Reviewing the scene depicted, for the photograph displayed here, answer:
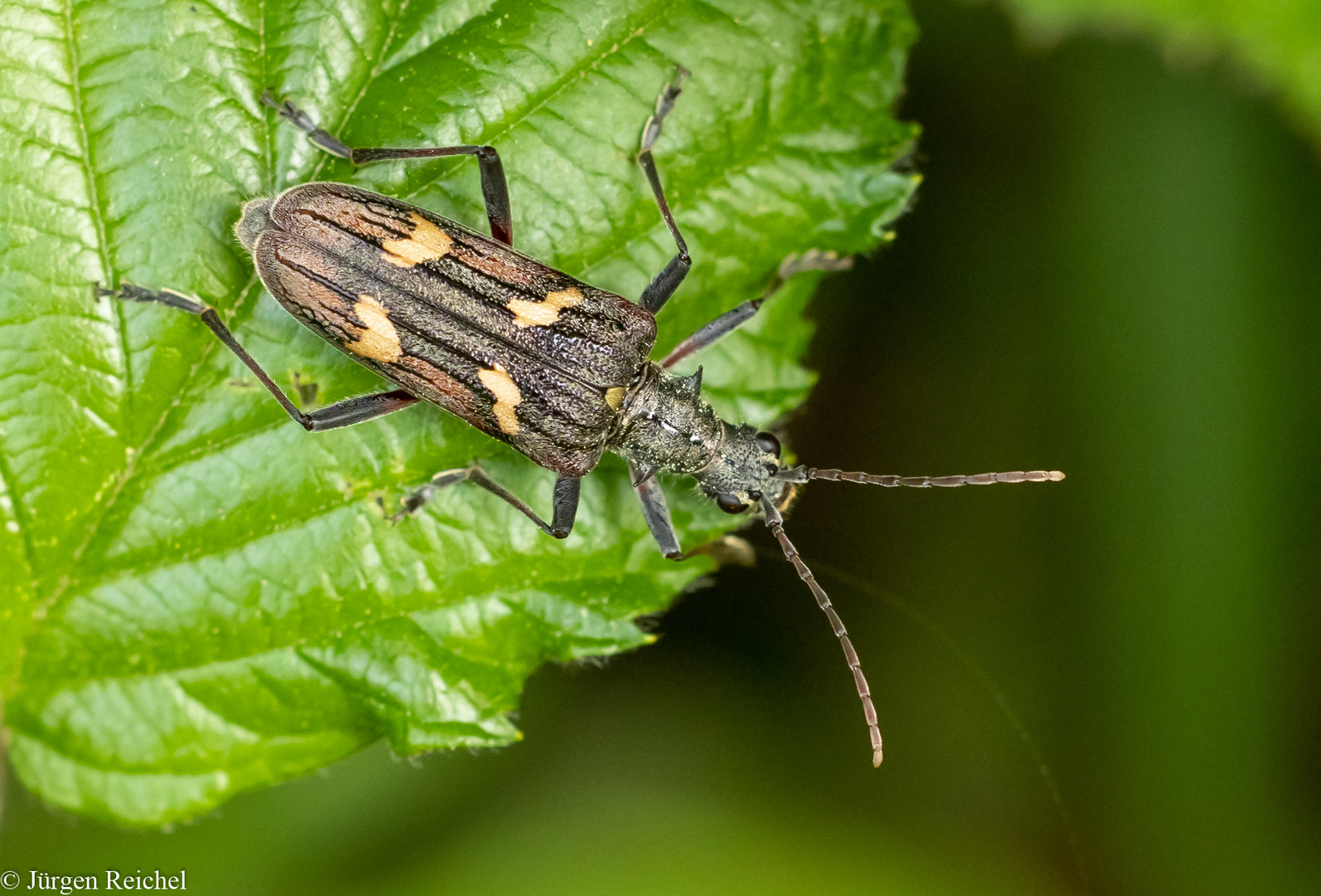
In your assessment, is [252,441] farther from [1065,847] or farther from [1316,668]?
[1316,668]

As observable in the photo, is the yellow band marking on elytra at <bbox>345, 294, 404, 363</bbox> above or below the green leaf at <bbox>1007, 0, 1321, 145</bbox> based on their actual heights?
below

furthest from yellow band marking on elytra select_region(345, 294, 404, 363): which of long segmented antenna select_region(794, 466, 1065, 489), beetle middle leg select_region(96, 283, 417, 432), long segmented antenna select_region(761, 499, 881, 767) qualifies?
long segmented antenna select_region(794, 466, 1065, 489)

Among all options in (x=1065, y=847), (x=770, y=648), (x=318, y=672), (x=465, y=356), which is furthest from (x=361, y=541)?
(x=1065, y=847)

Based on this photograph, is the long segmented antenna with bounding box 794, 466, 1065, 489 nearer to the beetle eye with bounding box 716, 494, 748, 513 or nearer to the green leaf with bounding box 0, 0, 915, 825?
the beetle eye with bounding box 716, 494, 748, 513

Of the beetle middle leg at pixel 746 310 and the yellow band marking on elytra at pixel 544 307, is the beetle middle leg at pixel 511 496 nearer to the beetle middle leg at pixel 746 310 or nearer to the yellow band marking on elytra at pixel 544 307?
the yellow band marking on elytra at pixel 544 307

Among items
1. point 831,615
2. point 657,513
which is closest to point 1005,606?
point 831,615

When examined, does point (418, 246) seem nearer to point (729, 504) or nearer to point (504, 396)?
point (504, 396)
